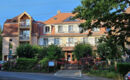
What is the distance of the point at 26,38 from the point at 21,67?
12.3 m

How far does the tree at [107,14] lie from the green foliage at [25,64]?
47.2 feet

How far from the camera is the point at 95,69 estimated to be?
73.9ft

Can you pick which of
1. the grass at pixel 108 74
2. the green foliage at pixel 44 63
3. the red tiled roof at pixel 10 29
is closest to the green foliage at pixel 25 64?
the green foliage at pixel 44 63

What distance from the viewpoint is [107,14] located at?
37.7 ft

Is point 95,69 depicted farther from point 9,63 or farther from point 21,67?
point 9,63

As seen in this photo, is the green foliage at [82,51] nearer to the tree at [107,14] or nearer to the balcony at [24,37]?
the balcony at [24,37]

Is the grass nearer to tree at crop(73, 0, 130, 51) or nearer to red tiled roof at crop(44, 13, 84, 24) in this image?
tree at crop(73, 0, 130, 51)

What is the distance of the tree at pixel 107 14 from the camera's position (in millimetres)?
11008

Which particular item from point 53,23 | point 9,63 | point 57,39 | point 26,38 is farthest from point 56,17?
point 9,63

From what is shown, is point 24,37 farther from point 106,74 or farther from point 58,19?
point 106,74

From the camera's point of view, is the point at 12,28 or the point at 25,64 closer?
the point at 25,64

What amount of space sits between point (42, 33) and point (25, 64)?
1313 cm

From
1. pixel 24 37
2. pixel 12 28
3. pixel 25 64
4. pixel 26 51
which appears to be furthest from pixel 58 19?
pixel 25 64

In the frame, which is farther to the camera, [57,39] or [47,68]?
[57,39]
